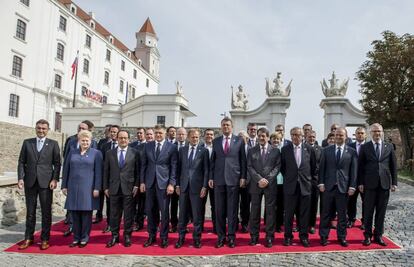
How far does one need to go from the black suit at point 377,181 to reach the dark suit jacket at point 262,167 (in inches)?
58.7

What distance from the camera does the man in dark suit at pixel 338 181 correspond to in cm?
599

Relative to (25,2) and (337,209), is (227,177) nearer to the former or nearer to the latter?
(337,209)

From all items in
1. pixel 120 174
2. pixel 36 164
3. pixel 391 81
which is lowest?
pixel 120 174

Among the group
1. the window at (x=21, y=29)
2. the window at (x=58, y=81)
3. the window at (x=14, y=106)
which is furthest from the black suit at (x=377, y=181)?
the window at (x=58, y=81)

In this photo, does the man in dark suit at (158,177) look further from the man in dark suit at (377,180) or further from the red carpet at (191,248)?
the man in dark suit at (377,180)

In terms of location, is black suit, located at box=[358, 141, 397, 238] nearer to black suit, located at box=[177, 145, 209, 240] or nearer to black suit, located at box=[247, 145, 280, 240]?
black suit, located at box=[247, 145, 280, 240]

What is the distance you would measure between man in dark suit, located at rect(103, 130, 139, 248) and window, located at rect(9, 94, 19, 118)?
28.7 metres

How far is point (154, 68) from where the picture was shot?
61.4 m

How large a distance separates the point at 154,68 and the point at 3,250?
188 ft

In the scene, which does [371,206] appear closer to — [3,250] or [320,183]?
[320,183]

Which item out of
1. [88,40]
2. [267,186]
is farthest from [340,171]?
[88,40]

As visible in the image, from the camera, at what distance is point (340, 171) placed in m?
6.03

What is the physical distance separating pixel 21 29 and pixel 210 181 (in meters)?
31.5

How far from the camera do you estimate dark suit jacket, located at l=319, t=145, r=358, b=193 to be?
6.02m
